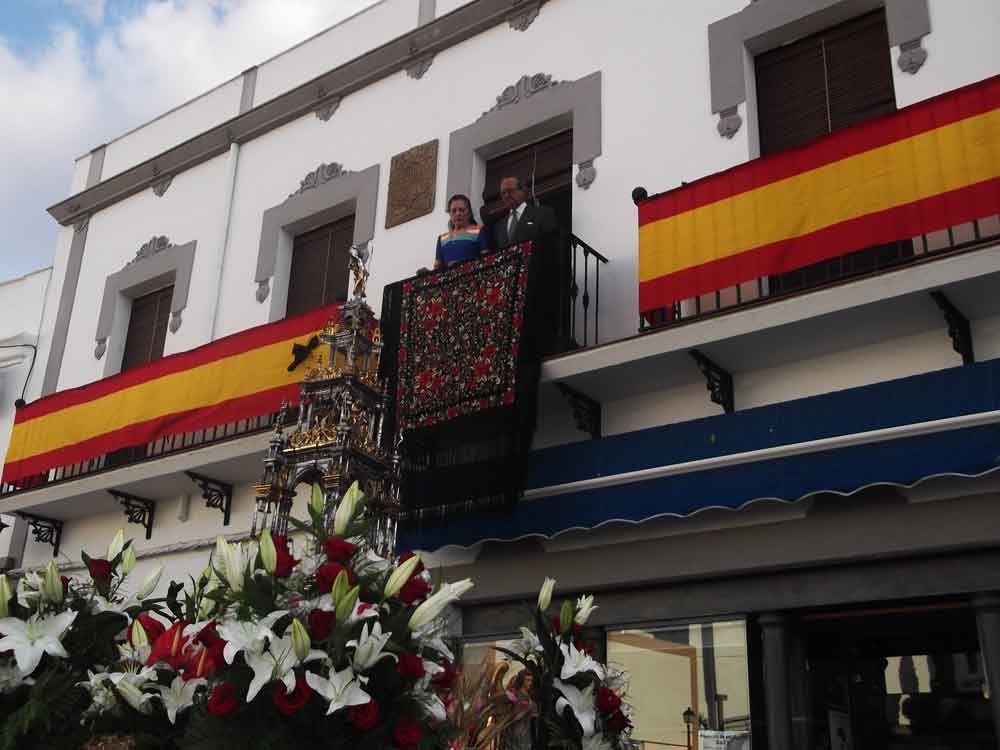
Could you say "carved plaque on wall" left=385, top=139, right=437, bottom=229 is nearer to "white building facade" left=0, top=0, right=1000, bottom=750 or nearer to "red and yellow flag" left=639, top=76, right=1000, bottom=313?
"white building facade" left=0, top=0, right=1000, bottom=750

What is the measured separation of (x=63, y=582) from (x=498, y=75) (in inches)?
277

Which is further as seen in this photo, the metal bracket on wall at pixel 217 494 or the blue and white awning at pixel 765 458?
the metal bracket on wall at pixel 217 494

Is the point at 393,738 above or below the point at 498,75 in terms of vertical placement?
below

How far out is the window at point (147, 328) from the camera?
1185 centimetres

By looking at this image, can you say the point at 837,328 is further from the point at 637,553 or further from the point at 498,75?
the point at 498,75

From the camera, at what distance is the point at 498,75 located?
32.2 ft

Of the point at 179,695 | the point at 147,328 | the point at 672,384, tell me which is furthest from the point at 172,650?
the point at 147,328

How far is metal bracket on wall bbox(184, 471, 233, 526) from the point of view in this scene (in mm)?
9812

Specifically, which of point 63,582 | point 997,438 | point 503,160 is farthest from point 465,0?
point 63,582

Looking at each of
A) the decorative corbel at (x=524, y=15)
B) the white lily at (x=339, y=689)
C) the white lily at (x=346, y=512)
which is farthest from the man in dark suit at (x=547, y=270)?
the white lily at (x=339, y=689)

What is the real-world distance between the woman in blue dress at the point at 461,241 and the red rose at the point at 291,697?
18.7 feet

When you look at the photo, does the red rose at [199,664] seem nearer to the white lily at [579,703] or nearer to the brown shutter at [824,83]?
the white lily at [579,703]

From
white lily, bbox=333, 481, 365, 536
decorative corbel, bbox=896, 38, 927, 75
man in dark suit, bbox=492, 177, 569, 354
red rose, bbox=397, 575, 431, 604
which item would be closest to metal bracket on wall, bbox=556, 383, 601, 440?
man in dark suit, bbox=492, 177, 569, 354

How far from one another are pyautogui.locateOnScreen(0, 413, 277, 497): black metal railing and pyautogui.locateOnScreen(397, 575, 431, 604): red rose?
5.88 metres
